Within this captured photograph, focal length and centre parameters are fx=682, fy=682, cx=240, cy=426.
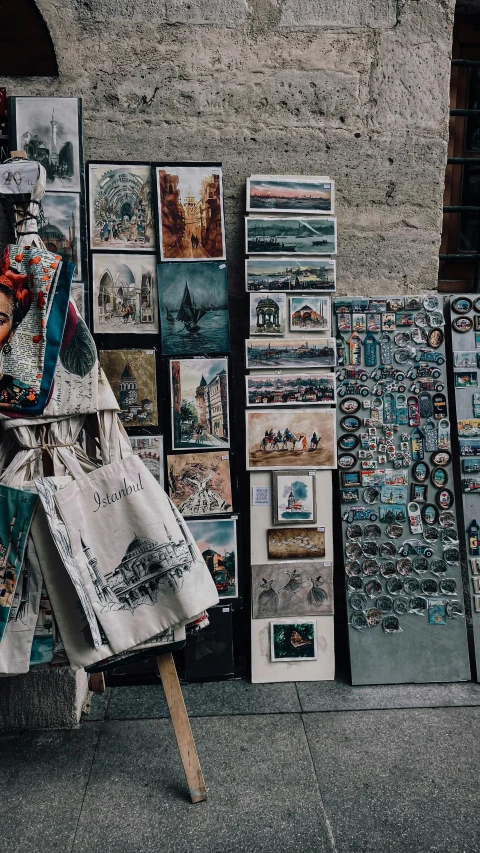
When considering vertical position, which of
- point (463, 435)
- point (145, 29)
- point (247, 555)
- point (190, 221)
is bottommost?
point (247, 555)

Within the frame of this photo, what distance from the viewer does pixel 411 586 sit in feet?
11.1

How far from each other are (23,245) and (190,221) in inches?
39.1

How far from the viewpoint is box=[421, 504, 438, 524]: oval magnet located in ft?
11.2

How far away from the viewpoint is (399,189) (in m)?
3.53

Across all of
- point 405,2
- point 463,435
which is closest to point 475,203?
point 405,2

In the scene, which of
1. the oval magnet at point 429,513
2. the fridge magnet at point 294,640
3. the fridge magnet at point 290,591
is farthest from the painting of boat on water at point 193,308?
the fridge magnet at point 294,640

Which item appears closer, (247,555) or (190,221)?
(190,221)

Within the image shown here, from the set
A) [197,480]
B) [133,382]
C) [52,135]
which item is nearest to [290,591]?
[197,480]

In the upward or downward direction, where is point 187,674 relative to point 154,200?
downward

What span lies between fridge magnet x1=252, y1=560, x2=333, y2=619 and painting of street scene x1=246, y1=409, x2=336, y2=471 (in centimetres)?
50

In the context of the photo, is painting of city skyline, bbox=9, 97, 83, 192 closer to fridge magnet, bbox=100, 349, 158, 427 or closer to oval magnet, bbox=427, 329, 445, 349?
fridge magnet, bbox=100, 349, 158, 427

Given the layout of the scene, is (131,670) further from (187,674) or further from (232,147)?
(232,147)

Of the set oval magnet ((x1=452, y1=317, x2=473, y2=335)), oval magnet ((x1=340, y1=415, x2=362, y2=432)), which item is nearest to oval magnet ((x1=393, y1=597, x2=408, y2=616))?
oval magnet ((x1=340, y1=415, x2=362, y2=432))

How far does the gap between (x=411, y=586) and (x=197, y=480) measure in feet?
3.87
